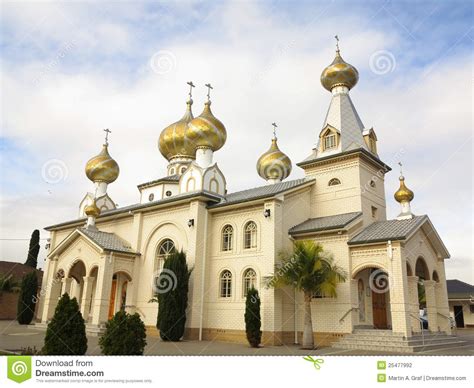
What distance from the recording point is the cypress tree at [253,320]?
53.8ft

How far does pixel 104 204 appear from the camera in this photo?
30.0 metres

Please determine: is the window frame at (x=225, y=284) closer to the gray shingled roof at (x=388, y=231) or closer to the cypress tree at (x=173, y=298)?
the cypress tree at (x=173, y=298)

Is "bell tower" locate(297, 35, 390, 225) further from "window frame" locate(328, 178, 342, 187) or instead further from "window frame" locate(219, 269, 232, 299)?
"window frame" locate(219, 269, 232, 299)

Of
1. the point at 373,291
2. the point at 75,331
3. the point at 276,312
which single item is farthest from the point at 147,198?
the point at 75,331

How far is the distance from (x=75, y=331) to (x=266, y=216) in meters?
9.44

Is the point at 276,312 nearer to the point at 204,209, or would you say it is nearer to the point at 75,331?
the point at 204,209

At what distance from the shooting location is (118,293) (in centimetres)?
2370

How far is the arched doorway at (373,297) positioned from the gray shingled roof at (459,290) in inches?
650

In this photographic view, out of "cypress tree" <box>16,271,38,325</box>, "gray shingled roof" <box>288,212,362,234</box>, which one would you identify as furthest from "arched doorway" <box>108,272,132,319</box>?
"gray shingled roof" <box>288,212,362,234</box>

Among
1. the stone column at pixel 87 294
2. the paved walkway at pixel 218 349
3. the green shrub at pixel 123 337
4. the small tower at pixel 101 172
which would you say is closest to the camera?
the green shrub at pixel 123 337

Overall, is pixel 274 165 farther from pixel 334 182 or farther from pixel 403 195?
pixel 403 195

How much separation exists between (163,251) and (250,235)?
5.23m

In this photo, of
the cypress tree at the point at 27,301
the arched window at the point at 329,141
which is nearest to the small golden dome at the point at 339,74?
the arched window at the point at 329,141

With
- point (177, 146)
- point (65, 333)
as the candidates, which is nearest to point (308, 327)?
point (65, 333)
